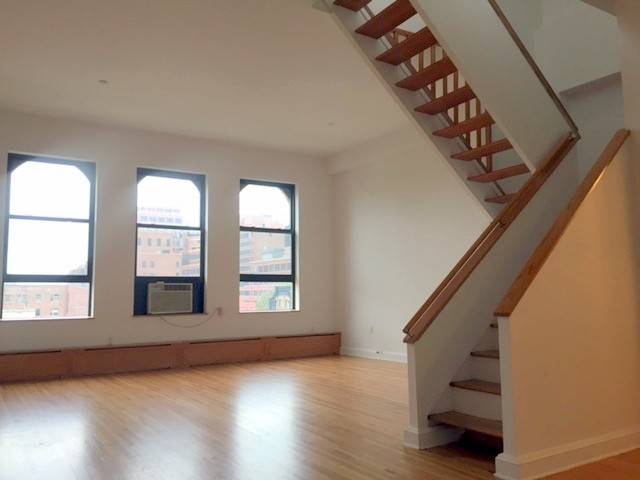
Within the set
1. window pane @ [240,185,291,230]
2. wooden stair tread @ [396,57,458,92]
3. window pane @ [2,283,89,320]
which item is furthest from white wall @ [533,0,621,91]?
window pane @ [2,283,89,320]

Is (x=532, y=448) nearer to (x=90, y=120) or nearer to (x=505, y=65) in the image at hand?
(x=505, y=65)

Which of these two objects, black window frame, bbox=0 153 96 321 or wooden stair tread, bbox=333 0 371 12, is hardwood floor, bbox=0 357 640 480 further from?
wooden stair tread, bbox=333 0 371 12

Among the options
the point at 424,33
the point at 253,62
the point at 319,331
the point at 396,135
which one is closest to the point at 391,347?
the point at 319,331

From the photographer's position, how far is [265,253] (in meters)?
8.88

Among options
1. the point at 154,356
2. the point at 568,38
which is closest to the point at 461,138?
the point at 568,38

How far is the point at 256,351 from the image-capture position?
8305 mm

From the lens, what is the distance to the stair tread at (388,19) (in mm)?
3982

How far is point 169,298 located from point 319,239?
2.64 meters

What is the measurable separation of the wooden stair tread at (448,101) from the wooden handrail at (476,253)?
76cm

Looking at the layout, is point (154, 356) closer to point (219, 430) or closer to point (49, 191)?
point (49, 191)

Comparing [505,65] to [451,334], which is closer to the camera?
[451,334]

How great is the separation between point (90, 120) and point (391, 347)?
201 inches

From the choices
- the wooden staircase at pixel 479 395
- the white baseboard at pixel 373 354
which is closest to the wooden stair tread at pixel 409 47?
the wooden staircase at pixel 479 395

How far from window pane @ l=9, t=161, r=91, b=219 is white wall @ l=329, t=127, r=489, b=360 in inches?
153
